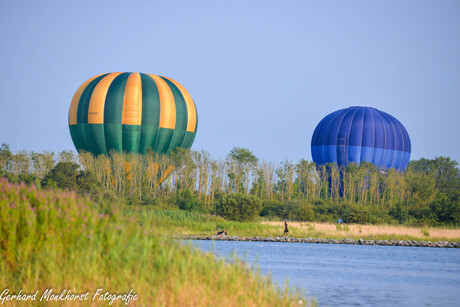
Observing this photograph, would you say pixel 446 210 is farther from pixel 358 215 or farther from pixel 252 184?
pixel 252 184

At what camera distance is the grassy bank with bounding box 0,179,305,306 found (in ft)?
40.3

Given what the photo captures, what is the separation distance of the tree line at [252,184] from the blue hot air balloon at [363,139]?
4.93ft

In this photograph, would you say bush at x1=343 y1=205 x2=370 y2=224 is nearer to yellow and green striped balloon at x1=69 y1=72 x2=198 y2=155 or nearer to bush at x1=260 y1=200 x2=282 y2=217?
bush at x1=260 y1=200 x2=282 y2=217

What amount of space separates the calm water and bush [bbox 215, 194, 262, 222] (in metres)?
9.38

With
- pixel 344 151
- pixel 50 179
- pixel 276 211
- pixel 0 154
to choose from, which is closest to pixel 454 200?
pixel 276 211

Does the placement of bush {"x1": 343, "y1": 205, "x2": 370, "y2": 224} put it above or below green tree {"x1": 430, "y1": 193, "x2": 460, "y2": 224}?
below

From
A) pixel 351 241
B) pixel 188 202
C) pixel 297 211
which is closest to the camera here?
pixel 351 241

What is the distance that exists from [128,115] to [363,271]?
120 feet

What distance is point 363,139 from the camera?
74062mm

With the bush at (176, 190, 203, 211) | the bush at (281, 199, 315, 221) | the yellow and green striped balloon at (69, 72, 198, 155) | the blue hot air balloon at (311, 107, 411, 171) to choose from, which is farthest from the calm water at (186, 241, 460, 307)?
the blue hot air balloon at (311, 107, 411, 171)

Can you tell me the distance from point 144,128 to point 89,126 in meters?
5.03

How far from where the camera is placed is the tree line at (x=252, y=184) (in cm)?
5288

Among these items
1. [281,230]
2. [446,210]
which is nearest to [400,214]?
[446,210]

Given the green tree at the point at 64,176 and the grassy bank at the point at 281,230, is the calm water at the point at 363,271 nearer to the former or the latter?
the grassy bank at the point at 281,230
